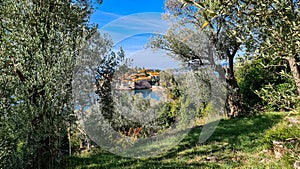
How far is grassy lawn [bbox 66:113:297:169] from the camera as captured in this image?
5.53 meters

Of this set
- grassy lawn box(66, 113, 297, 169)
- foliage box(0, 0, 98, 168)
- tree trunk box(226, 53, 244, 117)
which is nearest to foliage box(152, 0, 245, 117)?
tree trunk box(226, 53, 244, 117)

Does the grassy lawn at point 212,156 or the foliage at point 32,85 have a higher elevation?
the foliage at point 32,85

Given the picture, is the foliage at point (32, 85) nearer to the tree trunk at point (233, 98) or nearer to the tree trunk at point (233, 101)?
the tree trunk at point (233, 98)

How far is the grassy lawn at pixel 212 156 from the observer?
5.53m

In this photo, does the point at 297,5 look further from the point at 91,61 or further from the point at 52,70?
the point at 91,61

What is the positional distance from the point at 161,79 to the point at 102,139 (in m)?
3.58

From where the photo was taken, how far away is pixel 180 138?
930cm

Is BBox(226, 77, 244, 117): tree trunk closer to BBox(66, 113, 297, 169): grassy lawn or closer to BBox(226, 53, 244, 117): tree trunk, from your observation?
BBox(226, 53, 244, 117): tree trunk

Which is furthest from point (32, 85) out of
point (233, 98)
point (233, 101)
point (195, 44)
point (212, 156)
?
point (233, 101)

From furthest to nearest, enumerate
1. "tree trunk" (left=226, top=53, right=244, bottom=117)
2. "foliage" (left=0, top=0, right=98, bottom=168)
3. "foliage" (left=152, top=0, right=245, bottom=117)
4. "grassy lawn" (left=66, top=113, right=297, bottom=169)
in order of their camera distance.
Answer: "tree trunk" (left=226, top=53, right=244, bottom=117) → "foliage" (left=152, top=0, right=245, bottom=117) → "grassy lawn" (left=66, top=113, right=297, bottom=169) → "foliage" (left=0, top=0, right=98, bottom=168)

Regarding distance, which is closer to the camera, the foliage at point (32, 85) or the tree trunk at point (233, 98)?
the foliage at point (32, 85)

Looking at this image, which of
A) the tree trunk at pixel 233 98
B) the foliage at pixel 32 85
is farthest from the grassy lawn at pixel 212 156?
the tree trunk at pixel 233 98

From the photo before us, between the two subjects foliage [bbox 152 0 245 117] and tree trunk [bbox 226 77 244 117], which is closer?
foliage [bbox 152 0 245 117]

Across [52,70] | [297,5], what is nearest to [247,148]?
[297,5]
